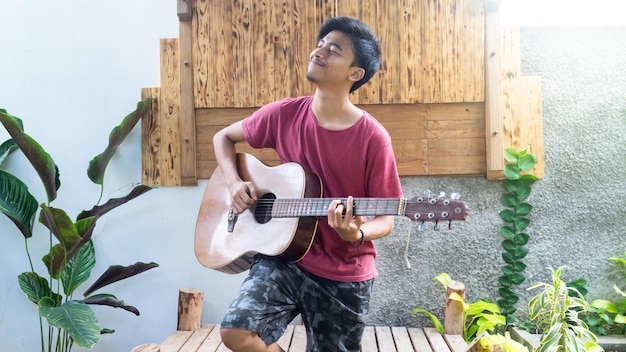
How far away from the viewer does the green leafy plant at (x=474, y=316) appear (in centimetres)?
311

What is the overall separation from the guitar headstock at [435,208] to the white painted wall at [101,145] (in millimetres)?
1865

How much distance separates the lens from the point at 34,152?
3076mm

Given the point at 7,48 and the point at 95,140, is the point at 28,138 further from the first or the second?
the point at 7,48

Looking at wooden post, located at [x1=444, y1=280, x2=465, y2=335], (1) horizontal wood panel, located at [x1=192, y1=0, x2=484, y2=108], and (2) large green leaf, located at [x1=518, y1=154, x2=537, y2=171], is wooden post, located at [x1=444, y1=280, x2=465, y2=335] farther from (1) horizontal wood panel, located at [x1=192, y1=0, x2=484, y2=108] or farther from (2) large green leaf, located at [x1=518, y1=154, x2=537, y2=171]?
(1) horizontal wood panel, located at [x1=192, y1=0, x2=484, y2=108]

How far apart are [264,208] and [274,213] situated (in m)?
0.09

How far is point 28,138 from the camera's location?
304cm

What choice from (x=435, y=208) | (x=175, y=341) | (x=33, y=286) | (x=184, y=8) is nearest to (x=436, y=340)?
(x=175, y=341)

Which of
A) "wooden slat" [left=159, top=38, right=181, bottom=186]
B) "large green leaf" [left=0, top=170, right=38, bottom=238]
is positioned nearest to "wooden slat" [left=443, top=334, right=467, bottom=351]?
"wooden slat" [left=159, top=38, right=181, bottom=186]

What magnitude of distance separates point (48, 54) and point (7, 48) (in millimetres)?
271

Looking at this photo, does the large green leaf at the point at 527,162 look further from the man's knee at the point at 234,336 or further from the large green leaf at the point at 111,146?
the large green leaf at the point at 111,146

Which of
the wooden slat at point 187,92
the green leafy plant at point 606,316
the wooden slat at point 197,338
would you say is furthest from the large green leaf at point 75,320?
the green leafy plant at point 606,316

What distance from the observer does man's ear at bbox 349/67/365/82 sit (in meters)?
2.21

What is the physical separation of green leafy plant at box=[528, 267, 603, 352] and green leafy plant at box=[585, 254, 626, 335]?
75 mm

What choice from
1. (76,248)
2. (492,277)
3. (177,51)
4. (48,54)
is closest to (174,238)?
(76,248)
